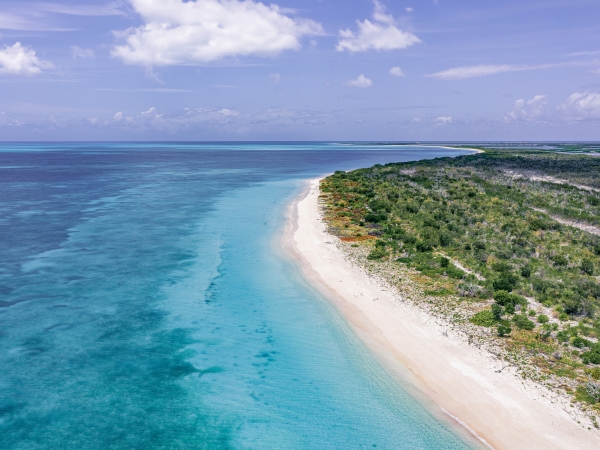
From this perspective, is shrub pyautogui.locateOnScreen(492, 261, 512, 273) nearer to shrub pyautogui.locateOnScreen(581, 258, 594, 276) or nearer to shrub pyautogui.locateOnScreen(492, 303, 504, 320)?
shrub pyautogui.locateOnScreen(581, 258, 594, 276)

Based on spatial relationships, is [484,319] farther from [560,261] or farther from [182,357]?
[182,357]

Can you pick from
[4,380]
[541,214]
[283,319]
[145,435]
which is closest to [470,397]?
[283,319]

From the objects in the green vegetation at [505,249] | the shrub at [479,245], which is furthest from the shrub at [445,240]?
the shrub at [479,245]

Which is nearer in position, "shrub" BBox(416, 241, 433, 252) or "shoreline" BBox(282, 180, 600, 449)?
"shoreline" BBox(282, 180, 600, 449)

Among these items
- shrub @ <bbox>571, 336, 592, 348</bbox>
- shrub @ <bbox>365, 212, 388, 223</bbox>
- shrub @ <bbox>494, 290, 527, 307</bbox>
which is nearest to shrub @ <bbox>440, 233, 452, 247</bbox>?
shrub @ <bbox>365, 212, 388, 223</bbox>

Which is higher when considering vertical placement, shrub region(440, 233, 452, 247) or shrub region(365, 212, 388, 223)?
shrub region(365, 212, 388, 223)

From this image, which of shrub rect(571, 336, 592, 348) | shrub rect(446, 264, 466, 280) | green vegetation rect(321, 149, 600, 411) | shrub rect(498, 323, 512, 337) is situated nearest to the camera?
shrub rect(571, 336, 592, 348)

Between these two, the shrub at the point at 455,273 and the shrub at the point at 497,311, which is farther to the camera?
the shrub at the point at 455,273

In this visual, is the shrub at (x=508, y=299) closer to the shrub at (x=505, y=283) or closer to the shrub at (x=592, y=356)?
the shrub at (x=505, y=283)
